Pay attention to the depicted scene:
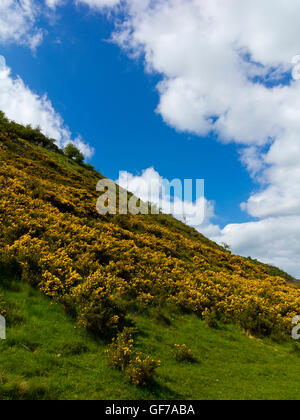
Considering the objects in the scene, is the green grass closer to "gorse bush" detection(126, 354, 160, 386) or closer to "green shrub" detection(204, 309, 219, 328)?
"gorse bush" detection(126, 354, 160, 386)

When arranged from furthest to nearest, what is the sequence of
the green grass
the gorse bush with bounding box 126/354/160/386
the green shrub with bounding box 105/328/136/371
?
the green shrub with bounding box 105/328/136/371
the gorse bush with bounding box 126/354/160/386
the green grass

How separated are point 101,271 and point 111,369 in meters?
6.79

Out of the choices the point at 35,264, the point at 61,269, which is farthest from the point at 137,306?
the point at 35,264

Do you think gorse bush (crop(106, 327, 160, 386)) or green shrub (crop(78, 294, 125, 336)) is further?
green shrub (crop(78, 294, 125, 336))

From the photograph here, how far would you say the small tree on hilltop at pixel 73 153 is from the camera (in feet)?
182

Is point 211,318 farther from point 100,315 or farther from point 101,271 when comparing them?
point 100,315

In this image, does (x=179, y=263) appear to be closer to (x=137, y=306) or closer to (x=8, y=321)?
Answer: (x=137, y=306)

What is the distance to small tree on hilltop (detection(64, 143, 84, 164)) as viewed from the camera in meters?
55.4

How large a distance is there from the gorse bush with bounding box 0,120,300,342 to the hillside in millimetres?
65

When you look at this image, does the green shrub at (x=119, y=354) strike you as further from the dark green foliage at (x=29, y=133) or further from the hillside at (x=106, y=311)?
the dark green foliage at (x=29, y=133)

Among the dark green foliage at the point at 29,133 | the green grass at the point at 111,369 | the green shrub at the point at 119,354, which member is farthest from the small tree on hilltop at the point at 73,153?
the green shrub at the point at 119,354

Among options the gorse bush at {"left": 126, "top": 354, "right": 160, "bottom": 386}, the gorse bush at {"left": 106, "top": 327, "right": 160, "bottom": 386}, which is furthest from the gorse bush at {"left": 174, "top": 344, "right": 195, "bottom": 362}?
the gorse bush at {"left": 126, "top": 354, "right": 160, "bottom": 386}

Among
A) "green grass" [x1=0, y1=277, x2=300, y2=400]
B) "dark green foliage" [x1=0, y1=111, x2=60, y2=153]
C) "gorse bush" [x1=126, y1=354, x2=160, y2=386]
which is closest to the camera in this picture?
"green grass" [x1=0, y1=277, x2=300, y2=400]
